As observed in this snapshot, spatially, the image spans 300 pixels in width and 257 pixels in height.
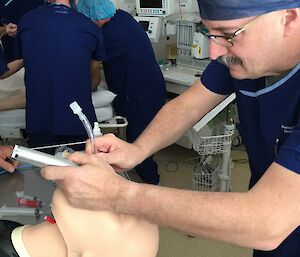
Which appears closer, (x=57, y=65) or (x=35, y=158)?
(x=35, y=158)

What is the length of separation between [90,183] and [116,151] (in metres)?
0.25

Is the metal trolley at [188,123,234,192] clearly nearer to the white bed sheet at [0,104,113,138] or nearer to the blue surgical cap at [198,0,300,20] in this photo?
the white bed sheet at [0,104,113,138]

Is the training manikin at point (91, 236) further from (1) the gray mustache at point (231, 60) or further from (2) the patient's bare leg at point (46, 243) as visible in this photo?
(1) the gray mustache at point (231, 60)

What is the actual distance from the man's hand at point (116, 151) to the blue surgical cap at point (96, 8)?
4.68ft

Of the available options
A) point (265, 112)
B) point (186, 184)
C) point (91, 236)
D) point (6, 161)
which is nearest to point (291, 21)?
point (265, 112)

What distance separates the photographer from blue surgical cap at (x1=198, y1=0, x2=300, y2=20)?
70 centimetres

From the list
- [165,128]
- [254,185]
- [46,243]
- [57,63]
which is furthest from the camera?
[57,63]

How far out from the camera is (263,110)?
0.99 m

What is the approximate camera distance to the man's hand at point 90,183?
0.76 meters

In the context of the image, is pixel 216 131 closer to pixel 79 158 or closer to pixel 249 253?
pixel 249 253

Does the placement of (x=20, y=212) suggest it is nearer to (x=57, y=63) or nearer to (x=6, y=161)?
(x=6, y=161)

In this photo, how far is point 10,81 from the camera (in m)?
2.67

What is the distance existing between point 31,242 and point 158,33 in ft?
8.03

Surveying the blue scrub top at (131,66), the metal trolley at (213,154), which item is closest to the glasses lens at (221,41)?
the metal trolley at (213,154)
